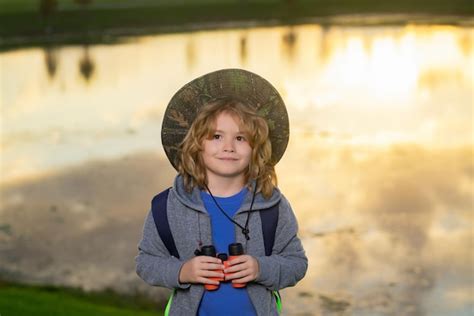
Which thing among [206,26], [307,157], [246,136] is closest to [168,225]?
[246,136]

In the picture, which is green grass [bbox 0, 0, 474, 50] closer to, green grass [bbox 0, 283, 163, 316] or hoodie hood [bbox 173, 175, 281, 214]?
green grass [bbox 0, 283, 163, 316]

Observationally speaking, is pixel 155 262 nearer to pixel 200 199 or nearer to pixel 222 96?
pixel 200 199

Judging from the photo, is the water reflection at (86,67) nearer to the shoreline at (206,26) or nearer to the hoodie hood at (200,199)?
the shoreline at (206,26)

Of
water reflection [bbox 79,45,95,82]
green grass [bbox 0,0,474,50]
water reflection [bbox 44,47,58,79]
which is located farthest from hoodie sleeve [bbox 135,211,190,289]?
green grass [bbox 0,0,474,50]

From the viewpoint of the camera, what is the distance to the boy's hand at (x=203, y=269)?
3.52 meters

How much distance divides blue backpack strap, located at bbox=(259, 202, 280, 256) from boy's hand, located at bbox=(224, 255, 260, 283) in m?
0.14

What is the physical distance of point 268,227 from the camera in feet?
12.1

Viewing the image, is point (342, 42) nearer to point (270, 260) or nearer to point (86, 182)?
point (86, 182)

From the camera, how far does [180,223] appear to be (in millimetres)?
3666

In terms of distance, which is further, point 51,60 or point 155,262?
point 51,60

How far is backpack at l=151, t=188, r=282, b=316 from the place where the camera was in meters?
3.66

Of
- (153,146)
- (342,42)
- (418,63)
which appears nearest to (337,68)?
(418,63)

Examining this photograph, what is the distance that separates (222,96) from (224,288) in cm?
61

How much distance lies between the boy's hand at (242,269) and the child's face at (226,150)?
305 mm
